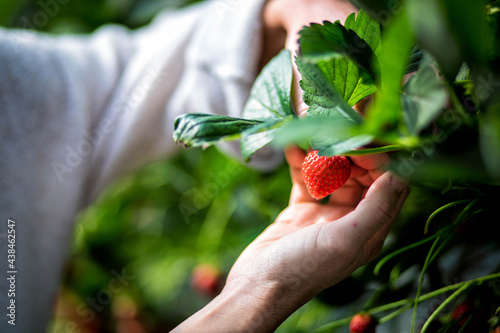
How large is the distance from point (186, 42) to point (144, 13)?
30cm

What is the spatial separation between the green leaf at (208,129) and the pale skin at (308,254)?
0.09m

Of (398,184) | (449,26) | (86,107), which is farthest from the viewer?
(86,107)

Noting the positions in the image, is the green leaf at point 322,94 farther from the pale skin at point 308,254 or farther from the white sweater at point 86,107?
the white sweater at point 86,107

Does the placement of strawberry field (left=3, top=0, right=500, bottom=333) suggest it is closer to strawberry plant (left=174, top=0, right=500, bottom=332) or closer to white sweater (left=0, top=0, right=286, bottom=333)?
strawberry plant (left=174, top=0, right=500, bottom=332)

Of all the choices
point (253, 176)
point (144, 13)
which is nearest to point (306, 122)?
point (253, 176)

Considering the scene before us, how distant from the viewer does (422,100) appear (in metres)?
0.18

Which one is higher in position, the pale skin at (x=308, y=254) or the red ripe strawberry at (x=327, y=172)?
the red ripe strawberry at (x=327, y=172)

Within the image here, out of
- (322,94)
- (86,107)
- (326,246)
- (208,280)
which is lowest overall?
(208,280)

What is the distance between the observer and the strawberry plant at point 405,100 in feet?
0.55

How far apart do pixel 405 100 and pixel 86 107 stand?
0.56m

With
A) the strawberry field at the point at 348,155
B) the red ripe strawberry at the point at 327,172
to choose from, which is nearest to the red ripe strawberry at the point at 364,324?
the strawberry field at the point at 348,155

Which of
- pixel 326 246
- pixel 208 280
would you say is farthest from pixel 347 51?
pixel 208 280

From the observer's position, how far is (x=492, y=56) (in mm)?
219

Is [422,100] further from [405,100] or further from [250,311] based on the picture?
[250,311]
